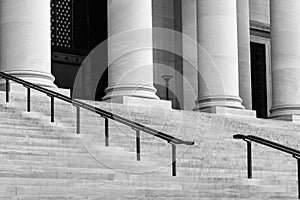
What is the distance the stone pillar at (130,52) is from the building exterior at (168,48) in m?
0.06

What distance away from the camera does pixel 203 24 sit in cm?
4891

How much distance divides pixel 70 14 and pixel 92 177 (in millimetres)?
33305

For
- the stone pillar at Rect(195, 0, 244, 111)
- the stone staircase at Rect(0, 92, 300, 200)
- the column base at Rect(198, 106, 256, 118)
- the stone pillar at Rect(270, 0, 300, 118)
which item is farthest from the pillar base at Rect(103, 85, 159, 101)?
the stone pillar at Rect(270, 0, 300, 118)

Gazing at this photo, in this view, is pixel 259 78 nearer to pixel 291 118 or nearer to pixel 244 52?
pixel 244 52

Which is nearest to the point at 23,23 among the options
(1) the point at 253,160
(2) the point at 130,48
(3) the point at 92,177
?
(2) the point at 130,48

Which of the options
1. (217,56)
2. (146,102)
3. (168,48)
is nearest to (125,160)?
(146,102)

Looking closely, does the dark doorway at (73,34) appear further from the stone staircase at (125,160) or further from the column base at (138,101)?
the stone staircase at (125,160)

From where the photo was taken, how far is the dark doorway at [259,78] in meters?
67.5

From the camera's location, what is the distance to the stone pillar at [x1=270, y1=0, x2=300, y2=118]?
50.8 m

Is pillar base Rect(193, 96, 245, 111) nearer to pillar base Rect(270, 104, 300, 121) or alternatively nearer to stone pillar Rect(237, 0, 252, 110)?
pillar base Rect(270, 104, 300, 121)

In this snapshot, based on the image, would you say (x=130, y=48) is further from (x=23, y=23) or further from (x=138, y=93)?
(x=23, y=23)

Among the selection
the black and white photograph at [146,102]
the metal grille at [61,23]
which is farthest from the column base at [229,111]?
the metal grille at [61,23]

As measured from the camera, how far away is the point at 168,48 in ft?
201

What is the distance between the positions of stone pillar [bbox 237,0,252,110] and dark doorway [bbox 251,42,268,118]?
495cm
